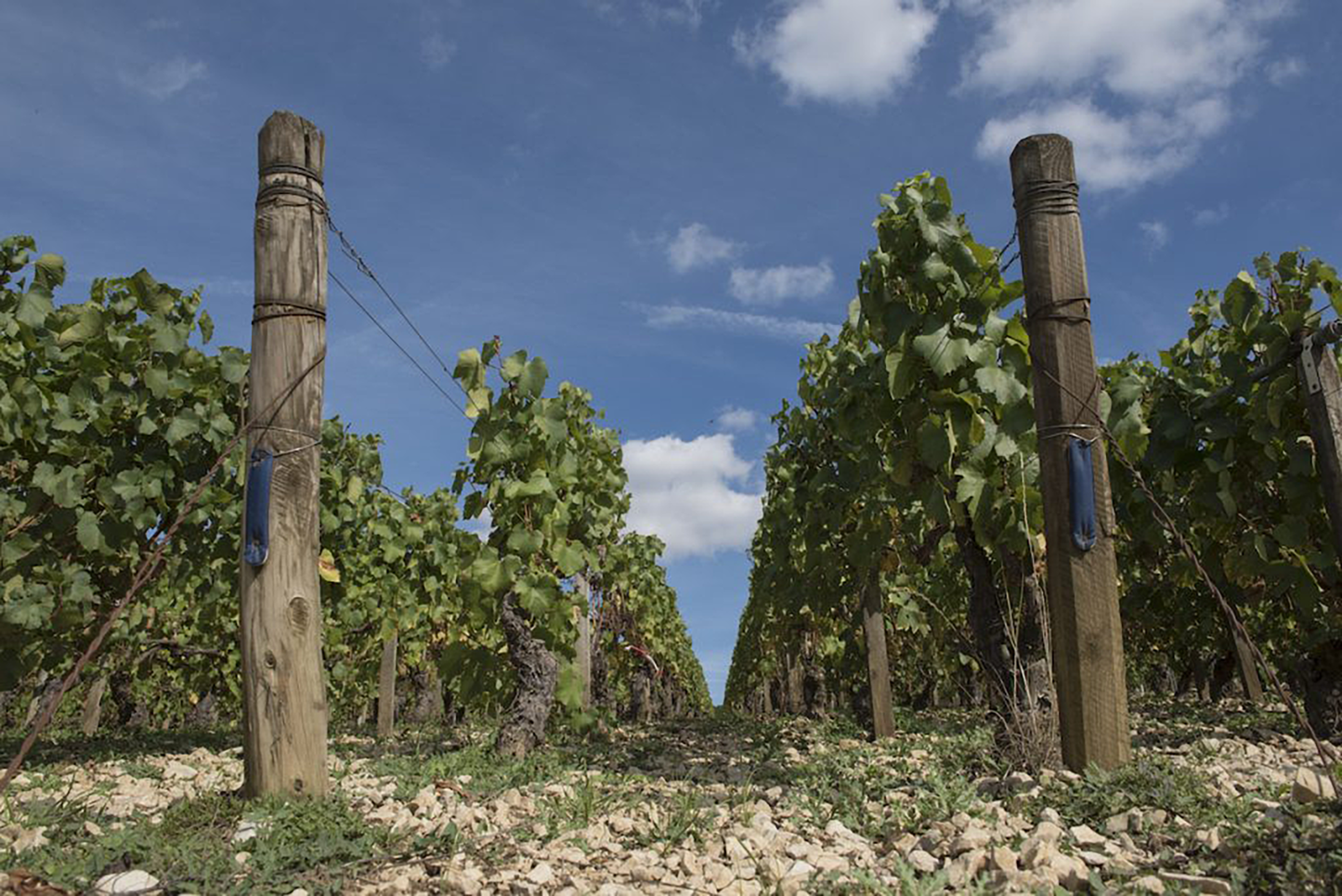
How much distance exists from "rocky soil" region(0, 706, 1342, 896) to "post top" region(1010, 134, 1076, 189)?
2.66 meters

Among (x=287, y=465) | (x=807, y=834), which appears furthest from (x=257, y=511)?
(x=807, y=834)

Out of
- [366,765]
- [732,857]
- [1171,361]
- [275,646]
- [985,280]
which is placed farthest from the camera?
[1171,361]

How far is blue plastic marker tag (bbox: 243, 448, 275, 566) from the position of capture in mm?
4027

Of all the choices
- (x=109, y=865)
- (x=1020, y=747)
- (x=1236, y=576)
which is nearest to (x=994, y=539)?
(x=1020, y=747)

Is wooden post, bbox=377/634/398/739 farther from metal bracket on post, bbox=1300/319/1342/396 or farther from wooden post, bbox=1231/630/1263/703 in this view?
wooden post, bbox=1231/630/1263/703

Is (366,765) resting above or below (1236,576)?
below

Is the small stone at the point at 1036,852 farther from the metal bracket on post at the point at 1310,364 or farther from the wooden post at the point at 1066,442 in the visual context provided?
the metal bracket on post at the point at 1310,364

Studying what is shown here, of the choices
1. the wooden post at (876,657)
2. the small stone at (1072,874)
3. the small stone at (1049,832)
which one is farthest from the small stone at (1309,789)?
the wooden post at (876,657)

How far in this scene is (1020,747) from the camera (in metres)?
4.25

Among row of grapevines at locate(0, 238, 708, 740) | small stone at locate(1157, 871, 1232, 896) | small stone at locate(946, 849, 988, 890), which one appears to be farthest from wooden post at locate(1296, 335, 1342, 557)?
row of grapevines at locate(0, 238, 708, 740)

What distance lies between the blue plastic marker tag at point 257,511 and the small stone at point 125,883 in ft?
4.59

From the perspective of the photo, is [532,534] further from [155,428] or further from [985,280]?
[985,280]

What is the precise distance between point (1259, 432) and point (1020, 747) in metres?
3.57

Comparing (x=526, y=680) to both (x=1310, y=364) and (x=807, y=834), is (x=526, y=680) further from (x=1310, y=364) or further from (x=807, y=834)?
(x=1310, y=364)
